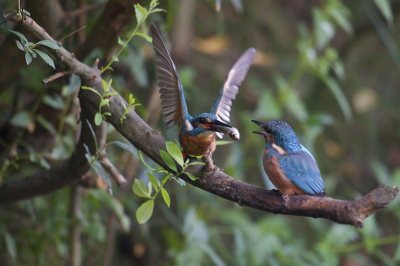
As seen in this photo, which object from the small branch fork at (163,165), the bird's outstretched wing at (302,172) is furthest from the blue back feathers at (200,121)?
the bird's outstretched wing at (302,172)

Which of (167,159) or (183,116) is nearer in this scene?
(167,159)

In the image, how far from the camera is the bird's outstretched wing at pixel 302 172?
123 centimetres

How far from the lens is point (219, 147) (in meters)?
3.82

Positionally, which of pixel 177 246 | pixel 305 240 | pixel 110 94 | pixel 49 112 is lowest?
pixel 305 240

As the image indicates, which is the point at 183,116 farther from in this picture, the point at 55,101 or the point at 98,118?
the point at 55,101

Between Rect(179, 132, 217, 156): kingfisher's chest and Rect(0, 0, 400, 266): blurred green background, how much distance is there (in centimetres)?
23

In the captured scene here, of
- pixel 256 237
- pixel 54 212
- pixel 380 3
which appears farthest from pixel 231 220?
pixel 380 3

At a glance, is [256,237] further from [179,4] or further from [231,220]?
[179,4]

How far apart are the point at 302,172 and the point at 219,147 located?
2565 mm

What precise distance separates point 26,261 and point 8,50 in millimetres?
1134

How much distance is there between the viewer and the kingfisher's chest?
1.33 meters

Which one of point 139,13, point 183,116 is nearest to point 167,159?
point 183,116

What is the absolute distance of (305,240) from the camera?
144 inches

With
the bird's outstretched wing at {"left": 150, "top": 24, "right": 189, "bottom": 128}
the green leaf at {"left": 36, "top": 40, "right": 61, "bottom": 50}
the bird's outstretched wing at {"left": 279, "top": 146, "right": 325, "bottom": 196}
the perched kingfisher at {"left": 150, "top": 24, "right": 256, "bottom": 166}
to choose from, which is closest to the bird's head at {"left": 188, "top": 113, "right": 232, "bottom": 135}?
the perched kingfisher at {"left": 150, "top": 24, "right": 256, "bottom": 166}
